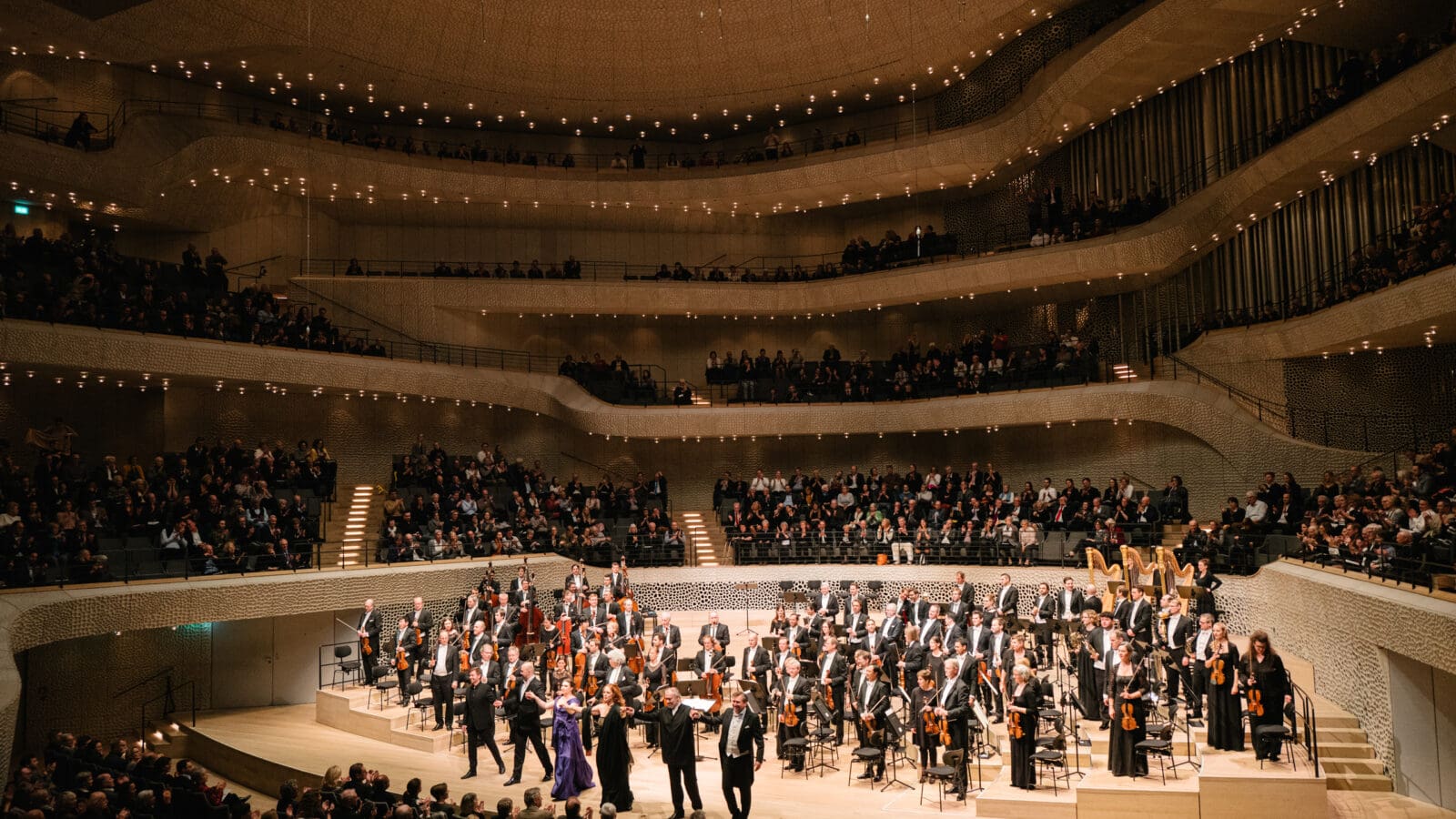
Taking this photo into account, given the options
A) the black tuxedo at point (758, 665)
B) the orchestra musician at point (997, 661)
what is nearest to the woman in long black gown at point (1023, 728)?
the orchestra musician at point (997, 661)

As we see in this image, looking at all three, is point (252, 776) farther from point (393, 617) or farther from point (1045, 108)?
point (1045, 108)

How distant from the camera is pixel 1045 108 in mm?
26531

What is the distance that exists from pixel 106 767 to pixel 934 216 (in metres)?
25.8

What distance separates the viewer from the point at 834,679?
14.4m

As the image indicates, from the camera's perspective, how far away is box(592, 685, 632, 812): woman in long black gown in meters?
12.3

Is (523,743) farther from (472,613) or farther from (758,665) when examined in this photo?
(472,613)

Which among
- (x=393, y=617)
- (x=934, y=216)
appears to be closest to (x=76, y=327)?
(x=393, y=617)

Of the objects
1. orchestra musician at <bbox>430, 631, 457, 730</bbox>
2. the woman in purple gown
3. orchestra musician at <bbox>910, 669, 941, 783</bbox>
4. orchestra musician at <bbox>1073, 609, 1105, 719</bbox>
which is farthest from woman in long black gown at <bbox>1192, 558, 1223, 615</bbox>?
orchestra musician at <bbox>430, 631, 457, 730</bbox>

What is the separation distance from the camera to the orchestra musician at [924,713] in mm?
12867

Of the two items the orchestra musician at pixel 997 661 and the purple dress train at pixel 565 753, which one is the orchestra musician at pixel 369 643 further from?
the orchestra musician at pixel 997 661

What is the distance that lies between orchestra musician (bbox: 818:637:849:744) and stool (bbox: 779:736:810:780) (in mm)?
573

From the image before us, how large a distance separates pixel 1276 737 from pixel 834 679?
16.5 ft

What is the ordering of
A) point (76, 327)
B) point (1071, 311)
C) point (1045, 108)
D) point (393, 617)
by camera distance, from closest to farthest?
point (76, 327) → point (393, 617) → point (1045, 108) → point (1071, 311)

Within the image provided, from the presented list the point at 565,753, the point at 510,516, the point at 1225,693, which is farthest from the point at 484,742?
the point at 510,516
